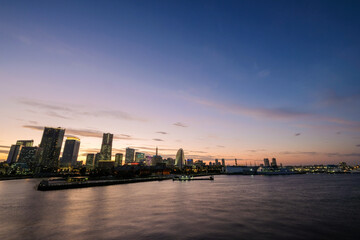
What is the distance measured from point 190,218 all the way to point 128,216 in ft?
36.3

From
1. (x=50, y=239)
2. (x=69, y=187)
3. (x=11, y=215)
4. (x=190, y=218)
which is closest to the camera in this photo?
(x=50, y=239)

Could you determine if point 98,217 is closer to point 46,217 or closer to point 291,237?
point 46,217

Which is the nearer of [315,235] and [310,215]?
[315,235]

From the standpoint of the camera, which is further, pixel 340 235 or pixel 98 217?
pixel 98 217

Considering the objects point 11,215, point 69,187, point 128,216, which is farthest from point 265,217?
point 69,187

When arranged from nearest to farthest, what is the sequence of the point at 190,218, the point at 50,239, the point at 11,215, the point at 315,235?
the point at 50,239 < the point at 315,235 < the point at 190,218 < the point at 11,215

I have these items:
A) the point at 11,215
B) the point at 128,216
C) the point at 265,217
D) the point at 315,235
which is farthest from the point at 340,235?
the point at 11,215

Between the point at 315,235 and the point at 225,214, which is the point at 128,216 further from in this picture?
the point at 315,235

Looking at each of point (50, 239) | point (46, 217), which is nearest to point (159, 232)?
point (50, 239)

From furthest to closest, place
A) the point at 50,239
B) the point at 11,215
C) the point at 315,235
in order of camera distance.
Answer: the point at 11,215 < the point at 315,235 < the point at 50,239

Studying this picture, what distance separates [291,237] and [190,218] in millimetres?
15093

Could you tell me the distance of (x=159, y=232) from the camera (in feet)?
80.8

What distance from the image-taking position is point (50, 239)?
22.5m

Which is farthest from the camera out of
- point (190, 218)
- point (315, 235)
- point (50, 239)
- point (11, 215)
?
point (11, 215)
